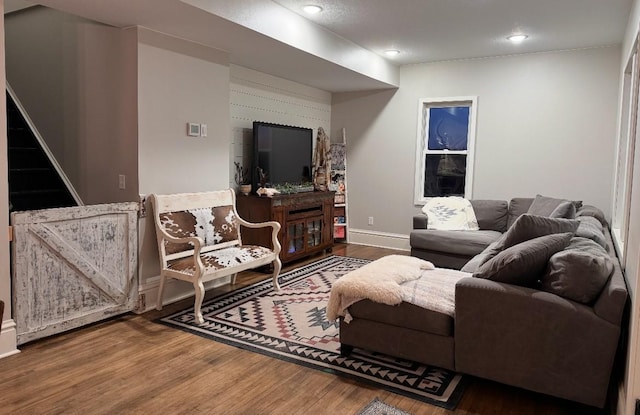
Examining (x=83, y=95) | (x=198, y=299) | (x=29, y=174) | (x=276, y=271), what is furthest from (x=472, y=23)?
(x=29, y=174)

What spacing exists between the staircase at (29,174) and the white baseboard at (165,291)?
1.07 meters

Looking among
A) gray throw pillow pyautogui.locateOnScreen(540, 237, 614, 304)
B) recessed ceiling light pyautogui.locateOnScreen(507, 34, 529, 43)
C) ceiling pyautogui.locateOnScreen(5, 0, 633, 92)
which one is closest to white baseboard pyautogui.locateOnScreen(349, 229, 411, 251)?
ceiling pyautogui.locateOnScreen(5, 0, 633, 92)

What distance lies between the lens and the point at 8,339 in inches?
113

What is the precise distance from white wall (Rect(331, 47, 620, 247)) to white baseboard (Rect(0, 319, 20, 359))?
Result: 4624mm

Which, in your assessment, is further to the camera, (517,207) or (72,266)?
(517,207)

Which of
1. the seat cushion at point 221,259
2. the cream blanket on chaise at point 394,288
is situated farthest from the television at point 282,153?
the cream blanket on chaise at point 394,288

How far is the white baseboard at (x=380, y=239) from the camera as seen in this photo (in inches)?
251

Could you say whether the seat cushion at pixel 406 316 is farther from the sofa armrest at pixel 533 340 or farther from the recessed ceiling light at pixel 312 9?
the recessed ceiling light at pixel 312 9

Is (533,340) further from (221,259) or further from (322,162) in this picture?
(322,162)

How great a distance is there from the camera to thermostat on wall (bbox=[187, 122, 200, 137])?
409 cm

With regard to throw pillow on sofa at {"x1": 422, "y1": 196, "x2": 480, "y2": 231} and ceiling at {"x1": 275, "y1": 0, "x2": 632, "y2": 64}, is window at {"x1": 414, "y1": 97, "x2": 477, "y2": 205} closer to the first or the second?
throw pillow on sofa at {"x1": 422, "y1": 196, "x2": 480, "y2": 231}

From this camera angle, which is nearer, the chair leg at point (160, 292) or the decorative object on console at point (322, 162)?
the chair leg at point (160, 292)

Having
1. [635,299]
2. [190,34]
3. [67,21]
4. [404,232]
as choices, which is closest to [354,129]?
[404,232]

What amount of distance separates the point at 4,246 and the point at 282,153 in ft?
10.5
